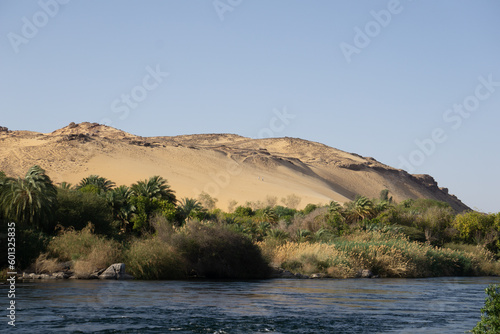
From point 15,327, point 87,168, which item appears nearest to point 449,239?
point 15,327

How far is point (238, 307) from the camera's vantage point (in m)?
21.7

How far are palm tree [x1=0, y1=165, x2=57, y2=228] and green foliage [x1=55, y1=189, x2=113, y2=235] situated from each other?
8.87 ft

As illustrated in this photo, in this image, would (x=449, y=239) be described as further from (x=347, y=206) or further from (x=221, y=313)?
(x=221, y=313)

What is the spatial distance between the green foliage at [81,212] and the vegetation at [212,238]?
65mm

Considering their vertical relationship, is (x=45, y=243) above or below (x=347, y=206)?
below

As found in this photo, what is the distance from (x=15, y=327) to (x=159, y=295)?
842 centimetres

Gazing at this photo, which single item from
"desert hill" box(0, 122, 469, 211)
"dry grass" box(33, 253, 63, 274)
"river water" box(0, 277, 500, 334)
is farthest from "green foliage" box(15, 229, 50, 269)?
"desert hill" box(0, 122, 469, 211)

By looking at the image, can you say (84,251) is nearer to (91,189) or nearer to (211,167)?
(91,189)

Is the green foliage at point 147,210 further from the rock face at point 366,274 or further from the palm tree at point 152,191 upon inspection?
the rock face at point 366,274

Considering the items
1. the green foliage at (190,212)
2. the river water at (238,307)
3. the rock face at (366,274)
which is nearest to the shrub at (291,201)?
the green foliage at (190,212)

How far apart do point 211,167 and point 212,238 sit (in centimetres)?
9198

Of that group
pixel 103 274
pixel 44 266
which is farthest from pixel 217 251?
pixel 44 266

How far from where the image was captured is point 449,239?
51.8 metres

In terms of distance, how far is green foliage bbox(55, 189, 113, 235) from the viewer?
127 feet
